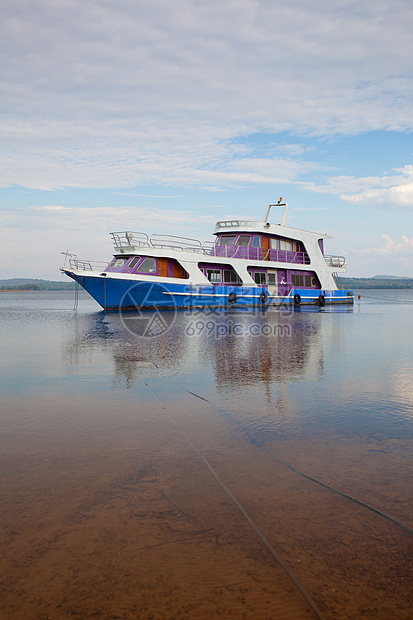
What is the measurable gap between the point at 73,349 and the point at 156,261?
58.3ft

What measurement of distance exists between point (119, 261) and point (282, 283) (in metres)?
16.2

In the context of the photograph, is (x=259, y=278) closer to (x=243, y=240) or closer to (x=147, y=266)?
(x=243, y=240)

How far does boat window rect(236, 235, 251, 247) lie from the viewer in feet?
124

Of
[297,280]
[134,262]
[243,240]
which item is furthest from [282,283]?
[134,262]

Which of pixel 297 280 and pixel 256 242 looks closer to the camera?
pixel 256 242

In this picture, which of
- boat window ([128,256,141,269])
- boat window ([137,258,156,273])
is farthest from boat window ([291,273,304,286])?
boat window ([128,256,141,269])

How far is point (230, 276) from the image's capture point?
37344mm

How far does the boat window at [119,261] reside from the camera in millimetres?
31603

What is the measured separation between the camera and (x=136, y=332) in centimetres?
2023

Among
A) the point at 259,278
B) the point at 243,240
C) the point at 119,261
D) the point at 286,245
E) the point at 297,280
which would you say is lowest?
the point at 297,280

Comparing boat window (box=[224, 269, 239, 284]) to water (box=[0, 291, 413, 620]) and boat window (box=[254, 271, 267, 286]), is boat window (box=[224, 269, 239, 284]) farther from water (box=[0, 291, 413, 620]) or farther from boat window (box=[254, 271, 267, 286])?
water (box=[0, 291, 413, 620])

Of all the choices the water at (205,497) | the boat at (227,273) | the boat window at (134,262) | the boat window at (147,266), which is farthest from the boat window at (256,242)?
the water at (205,497)

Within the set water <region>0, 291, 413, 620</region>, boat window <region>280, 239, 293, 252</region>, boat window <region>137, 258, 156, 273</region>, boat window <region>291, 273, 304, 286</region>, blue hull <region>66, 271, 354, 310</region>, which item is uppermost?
boat window <region>280, 239, 293, 252</region>

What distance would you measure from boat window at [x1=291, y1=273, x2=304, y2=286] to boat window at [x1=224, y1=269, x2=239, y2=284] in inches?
277
